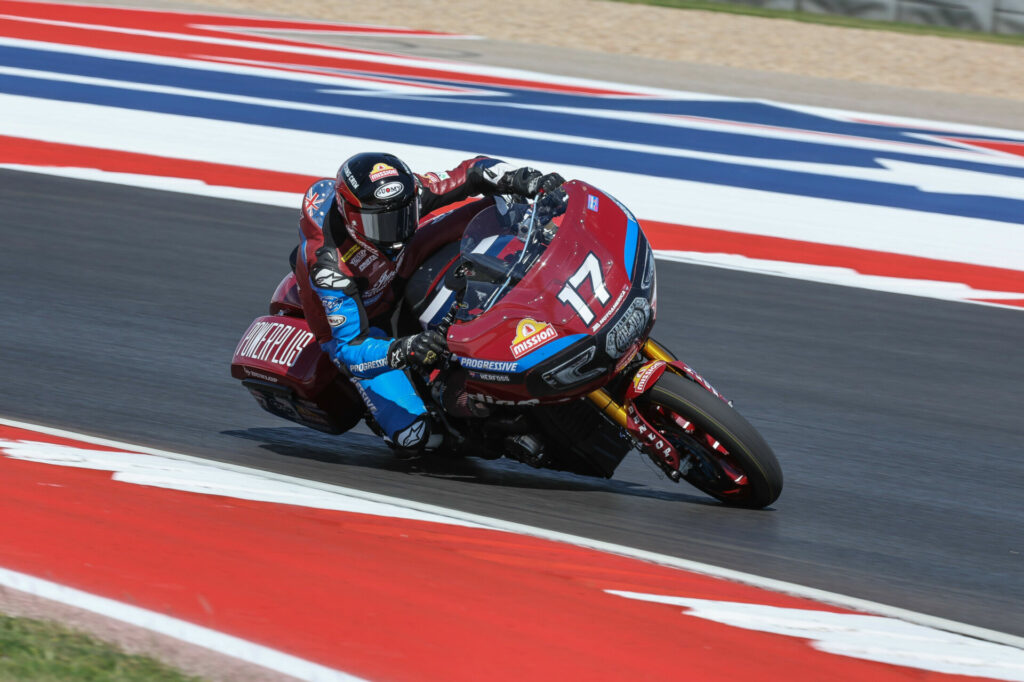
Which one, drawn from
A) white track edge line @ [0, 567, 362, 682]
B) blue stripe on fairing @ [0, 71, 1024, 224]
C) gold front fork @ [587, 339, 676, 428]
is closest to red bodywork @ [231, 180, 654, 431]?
gold front fork @ [587, 339, 676, 428]

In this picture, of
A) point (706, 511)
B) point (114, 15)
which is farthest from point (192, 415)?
point (114, 15)

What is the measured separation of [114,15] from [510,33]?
5.30m

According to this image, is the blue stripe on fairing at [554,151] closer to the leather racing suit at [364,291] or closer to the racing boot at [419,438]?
the leather racing suit at [364,291]

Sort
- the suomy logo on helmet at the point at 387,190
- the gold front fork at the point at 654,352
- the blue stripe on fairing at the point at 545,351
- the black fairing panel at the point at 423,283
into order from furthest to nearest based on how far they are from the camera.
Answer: the black fairing panel at the point at 423,283 → the suomy logo on helmet at the point at 387,190 → the gold front fork at the point at 654,352 → the blue stripe on fairing at the point at 545,351

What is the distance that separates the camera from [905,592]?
4781 mm

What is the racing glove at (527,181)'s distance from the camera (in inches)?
230

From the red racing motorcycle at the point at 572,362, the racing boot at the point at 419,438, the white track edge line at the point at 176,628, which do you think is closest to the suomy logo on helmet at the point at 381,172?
the red racing motorcycle at the point at 572,362

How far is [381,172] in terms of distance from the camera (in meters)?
5.70

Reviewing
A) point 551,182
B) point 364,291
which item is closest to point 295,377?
point 364,291

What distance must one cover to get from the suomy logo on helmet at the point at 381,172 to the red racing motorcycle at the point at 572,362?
40cm

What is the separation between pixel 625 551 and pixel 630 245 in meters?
1.15

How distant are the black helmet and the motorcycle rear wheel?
4.15ft

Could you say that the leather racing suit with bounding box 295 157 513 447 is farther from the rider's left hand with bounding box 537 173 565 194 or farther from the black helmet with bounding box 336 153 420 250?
the rider's left hand with bounding box 537 173 565 194

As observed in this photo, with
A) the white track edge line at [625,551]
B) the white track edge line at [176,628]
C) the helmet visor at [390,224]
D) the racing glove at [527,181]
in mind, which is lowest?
the white track edge line at [625,551]
